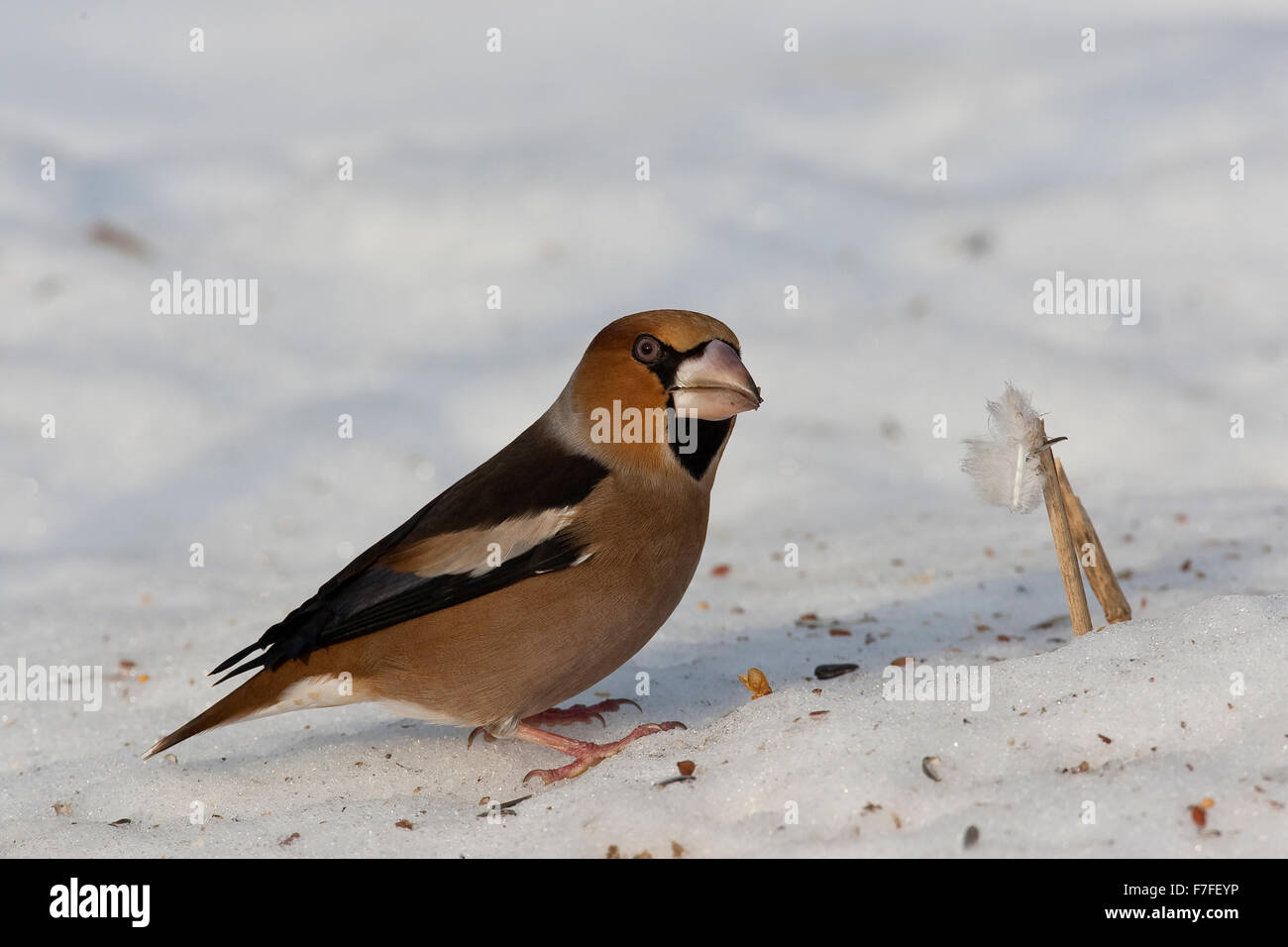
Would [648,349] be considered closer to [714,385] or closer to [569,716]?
[714,385]

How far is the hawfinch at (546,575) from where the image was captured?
13.0 feet

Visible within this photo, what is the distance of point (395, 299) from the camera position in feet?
29.6

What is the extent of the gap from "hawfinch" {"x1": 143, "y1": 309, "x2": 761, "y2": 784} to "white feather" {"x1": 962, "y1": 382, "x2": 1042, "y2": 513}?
69 cm

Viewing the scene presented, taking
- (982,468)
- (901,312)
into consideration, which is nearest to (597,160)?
(901,312)

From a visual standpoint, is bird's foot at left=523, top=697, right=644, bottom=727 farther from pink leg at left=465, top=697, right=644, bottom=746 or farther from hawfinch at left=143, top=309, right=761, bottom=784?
hawfinch at left=143, top=309, right=761, bottom=784

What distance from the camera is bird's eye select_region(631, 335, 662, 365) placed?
409 cm

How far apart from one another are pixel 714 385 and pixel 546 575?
748 mm

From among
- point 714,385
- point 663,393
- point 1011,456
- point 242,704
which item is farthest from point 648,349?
point 242,704

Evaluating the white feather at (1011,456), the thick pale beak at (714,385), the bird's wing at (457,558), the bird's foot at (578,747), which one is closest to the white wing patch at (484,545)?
the bird's wing at (457,558)

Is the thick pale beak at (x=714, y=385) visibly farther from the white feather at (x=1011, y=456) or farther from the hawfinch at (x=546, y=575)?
the white feather at (x=1011, y=456)

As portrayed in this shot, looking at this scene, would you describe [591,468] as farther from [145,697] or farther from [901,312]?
[901,312]

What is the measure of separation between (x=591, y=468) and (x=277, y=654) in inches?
43.5

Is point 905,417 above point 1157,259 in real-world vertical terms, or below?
below

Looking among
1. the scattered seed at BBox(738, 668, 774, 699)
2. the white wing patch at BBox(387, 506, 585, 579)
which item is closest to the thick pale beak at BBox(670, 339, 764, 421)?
the white wing patch at BBox(387, 506, 585, 579)
